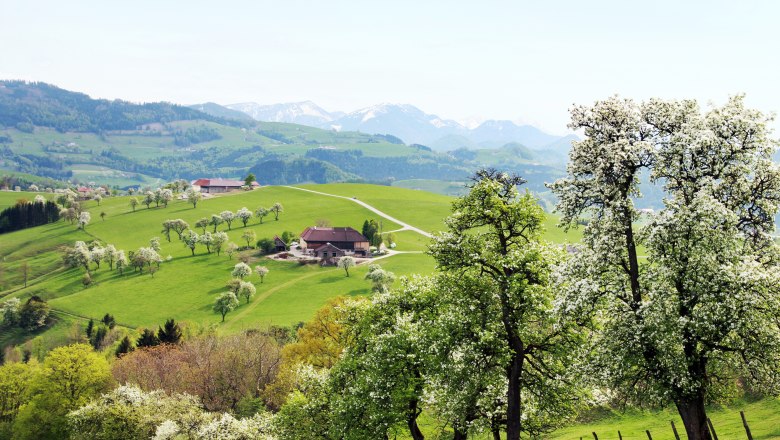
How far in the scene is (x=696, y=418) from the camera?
29.1m

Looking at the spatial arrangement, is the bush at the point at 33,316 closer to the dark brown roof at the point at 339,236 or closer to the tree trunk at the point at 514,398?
the dark brown roof at the point at 339,236

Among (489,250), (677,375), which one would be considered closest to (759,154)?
(677,375)

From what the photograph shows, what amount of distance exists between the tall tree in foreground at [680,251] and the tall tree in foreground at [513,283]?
2.19m

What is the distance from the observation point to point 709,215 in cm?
2634

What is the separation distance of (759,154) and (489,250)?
1477 centimetres

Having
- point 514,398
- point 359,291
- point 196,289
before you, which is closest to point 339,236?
point 359,291

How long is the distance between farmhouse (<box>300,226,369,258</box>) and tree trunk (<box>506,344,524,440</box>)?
156 meters

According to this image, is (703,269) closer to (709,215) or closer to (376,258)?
(709,215)

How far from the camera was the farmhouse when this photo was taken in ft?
618

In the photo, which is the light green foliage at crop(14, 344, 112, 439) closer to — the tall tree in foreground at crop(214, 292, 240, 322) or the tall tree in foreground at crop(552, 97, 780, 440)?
the tall tree in foreground at crop(214, 292, 240, 322)

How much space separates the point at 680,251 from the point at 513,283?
28.3ft

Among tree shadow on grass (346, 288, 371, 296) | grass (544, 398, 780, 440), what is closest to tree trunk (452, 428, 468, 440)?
grass (544, 398, 780, 440)

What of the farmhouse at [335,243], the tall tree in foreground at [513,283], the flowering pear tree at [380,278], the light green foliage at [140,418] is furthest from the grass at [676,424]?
the farmhouse at [335,243]

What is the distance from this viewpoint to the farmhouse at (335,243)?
618ft
